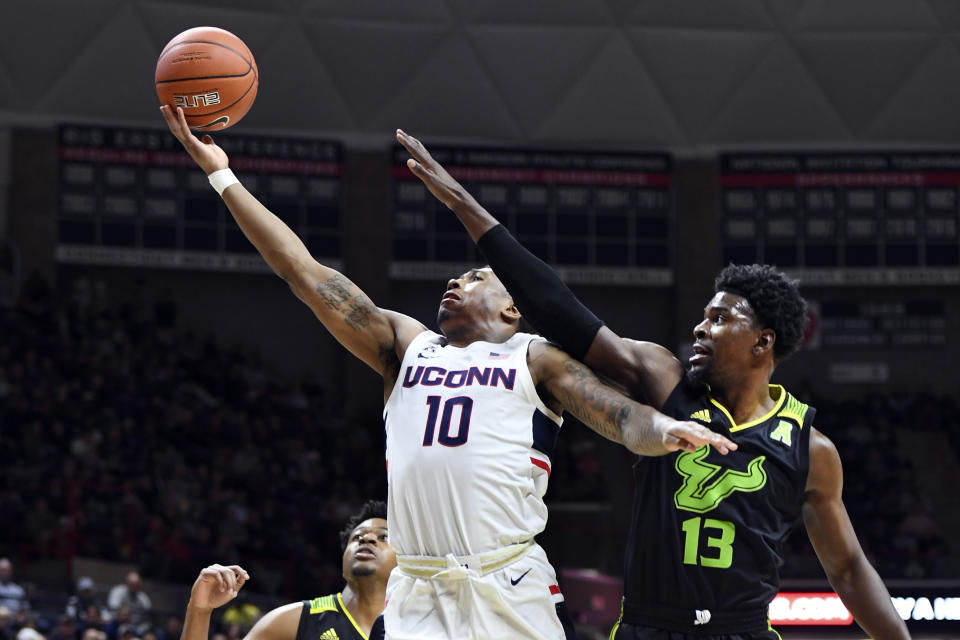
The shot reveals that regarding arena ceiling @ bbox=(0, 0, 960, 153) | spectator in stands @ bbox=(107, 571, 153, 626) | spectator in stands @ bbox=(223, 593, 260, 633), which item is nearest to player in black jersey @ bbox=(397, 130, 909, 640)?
spectator in stands @ bbox=(223, 593, 260, 633)

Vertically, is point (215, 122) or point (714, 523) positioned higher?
point (215, 122)

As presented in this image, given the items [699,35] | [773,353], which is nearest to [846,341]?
[699,35]

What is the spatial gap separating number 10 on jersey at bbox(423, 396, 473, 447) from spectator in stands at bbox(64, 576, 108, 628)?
317 inches

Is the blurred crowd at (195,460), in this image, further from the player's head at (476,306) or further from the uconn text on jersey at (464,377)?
the uconn text on jersey at (464,377)

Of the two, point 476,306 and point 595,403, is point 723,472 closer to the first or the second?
point 595,403

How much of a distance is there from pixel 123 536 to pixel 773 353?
38.7 feet

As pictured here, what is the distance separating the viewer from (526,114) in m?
19.7

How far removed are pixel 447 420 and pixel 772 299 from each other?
1.20 meters

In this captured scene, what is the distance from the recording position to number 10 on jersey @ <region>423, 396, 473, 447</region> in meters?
4.21

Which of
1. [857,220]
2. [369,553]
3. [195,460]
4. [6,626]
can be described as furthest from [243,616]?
[857,220]

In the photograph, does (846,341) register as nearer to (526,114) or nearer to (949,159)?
(949,159)

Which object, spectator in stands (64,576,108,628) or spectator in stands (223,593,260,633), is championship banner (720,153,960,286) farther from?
spectator in stands (64,576,108,628)

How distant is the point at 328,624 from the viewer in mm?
6121

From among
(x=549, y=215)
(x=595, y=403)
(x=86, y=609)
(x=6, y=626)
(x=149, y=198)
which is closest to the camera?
(x=595, y=403)
